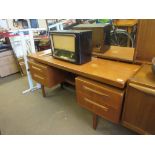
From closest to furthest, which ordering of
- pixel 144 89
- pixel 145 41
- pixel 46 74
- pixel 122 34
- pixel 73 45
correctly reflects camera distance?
pixel 144 89 < pixel 145 41 < pixel 73 45 < pixel 46 74 < pixel 122 34

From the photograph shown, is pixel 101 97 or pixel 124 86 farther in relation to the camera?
pixel 101 97

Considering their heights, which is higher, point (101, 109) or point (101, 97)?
point (101, 97)

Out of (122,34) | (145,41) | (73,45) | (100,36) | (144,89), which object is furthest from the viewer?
(122,34)

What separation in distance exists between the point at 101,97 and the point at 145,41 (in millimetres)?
588

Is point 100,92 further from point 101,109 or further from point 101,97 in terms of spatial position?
point 101,109

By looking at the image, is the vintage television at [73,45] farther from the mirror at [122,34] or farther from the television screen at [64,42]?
the mirror at [122,34]

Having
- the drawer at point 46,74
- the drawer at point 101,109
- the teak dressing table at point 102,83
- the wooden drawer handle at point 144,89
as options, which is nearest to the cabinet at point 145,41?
the teak dressing table at point 102,83

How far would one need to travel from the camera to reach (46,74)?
1610 millimetres

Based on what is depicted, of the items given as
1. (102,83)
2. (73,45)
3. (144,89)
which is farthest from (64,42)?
(144,89)

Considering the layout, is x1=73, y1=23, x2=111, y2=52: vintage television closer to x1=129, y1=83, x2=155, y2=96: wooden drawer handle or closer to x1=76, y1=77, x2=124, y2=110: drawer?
x1=76, y1=77, x2=124, y2=110: drawer

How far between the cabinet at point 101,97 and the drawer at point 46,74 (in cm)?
53

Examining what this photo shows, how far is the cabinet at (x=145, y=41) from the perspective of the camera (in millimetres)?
1001

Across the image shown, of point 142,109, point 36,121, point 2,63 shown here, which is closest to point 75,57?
point 142,109

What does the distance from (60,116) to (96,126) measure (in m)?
0.48
